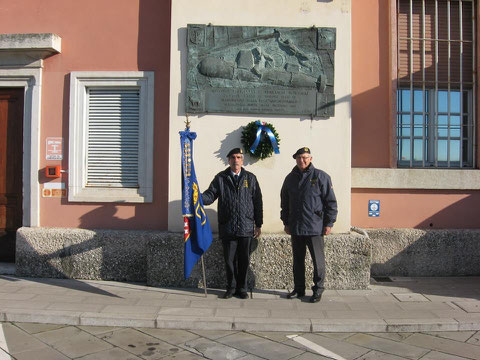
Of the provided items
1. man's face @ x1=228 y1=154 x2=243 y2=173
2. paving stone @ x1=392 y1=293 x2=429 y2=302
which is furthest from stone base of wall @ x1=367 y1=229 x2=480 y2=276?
man's face @ x1=228 y1=154 x2=243 y2=173

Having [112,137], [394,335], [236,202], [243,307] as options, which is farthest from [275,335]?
[112,137]

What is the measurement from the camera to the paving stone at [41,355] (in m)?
4.18

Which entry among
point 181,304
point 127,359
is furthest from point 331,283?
point 127,359

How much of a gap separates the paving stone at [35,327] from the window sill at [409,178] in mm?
4690

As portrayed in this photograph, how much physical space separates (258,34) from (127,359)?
15.6 ft

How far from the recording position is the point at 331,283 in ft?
21.2

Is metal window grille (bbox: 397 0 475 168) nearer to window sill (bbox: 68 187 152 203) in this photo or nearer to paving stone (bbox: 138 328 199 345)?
window sill (bbox: 68 187 152 203)

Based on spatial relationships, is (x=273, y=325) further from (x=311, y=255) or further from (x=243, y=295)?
(x=311, y=255)

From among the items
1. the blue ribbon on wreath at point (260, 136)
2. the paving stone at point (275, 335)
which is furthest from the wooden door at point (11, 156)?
the paving stone at point (275, 335)

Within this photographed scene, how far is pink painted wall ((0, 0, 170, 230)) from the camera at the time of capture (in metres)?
7.02

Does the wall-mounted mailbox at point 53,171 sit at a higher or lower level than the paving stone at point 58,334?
higher

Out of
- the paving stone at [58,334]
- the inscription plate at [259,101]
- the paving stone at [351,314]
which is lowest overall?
the paving stone at [58,334]

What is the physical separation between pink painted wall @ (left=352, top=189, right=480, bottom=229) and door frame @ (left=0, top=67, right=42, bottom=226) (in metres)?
5.00

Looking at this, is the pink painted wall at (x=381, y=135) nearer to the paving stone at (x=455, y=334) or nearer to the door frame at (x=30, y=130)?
the paving stone at (x=455, y=334)
